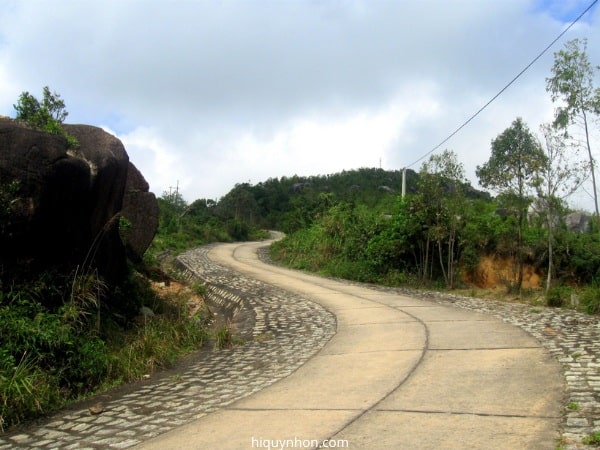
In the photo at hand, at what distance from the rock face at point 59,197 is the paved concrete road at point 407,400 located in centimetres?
414

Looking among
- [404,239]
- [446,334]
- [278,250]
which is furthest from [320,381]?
[278,250]

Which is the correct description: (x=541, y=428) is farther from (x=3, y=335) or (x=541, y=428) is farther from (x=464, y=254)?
(x=464, y=254)

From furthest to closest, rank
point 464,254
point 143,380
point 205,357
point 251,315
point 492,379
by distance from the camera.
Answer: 1. point 464,254
2. point 251,315
3. point 205,357
4. point 143,380
5. point 492,379

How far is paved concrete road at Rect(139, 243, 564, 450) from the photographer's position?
162 inches

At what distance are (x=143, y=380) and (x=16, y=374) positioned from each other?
173 centimetres

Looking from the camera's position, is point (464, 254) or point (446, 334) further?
point (464, 254)

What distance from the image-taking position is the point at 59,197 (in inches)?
300

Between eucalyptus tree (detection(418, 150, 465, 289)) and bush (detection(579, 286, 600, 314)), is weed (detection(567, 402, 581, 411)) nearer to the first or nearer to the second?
bush (detection(579, 286, 600, 314))

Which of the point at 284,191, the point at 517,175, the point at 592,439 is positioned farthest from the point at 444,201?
the point at 284,191

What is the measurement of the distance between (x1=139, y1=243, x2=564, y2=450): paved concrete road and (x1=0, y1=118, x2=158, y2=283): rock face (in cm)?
414

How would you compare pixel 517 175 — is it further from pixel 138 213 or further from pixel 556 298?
pixel 138 213

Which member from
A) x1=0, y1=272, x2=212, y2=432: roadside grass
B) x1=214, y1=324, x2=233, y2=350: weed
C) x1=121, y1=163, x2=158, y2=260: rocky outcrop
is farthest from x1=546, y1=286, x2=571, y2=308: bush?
x1=121, y1=163, x2=158, y2=260: rocky outcrop

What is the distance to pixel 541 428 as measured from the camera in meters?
4.12

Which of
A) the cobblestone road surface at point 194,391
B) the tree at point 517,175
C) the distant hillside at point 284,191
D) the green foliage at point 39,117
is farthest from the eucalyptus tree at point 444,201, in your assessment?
the distant hillside at point 284,191
